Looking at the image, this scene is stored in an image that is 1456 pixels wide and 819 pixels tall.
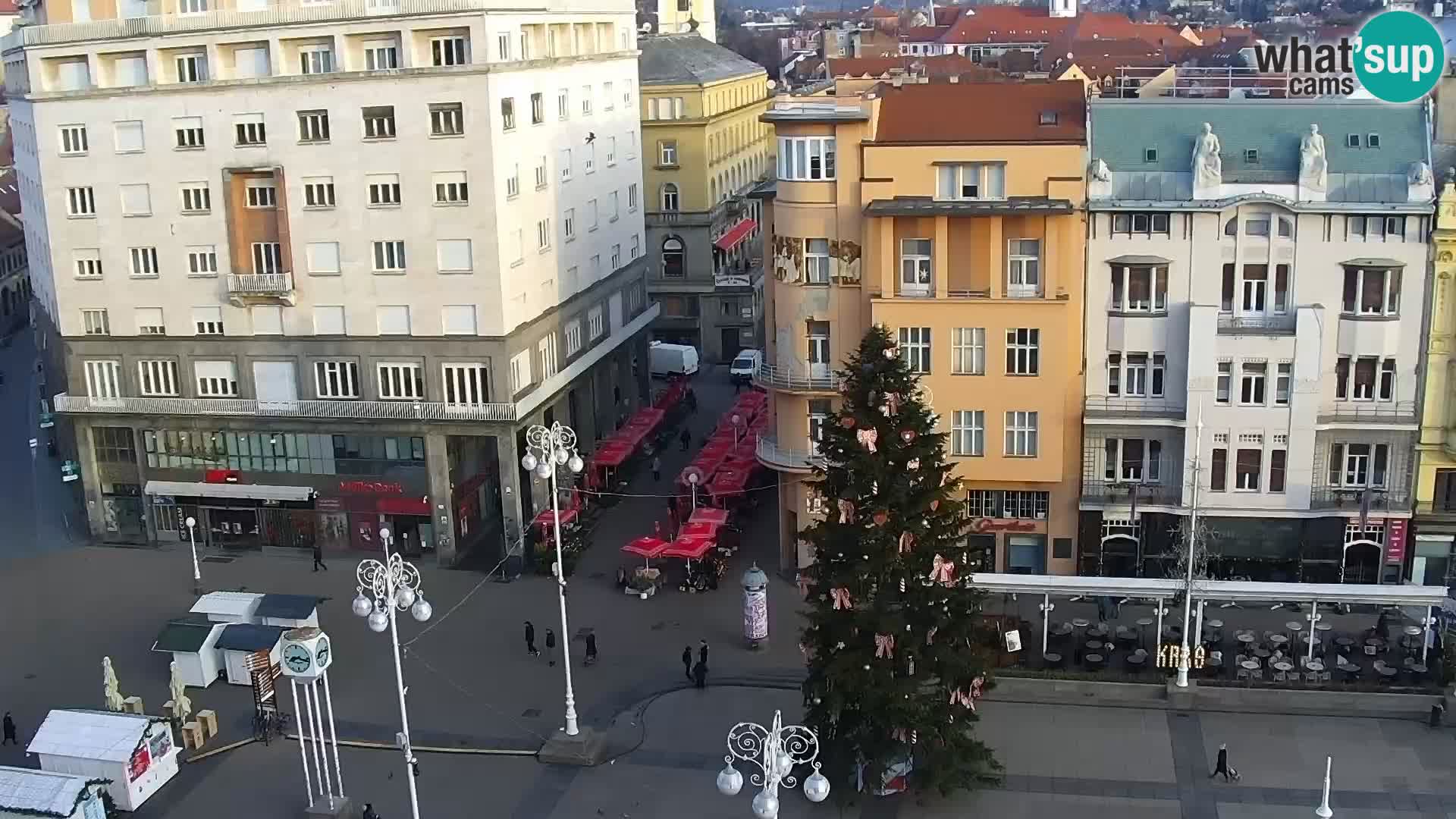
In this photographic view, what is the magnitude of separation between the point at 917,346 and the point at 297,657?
24.6 meters

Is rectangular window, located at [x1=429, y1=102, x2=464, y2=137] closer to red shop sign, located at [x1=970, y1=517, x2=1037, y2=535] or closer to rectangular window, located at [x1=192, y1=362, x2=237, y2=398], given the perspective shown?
rectangular window, located at [x1=192, y1=362, x2=237, y2=398]

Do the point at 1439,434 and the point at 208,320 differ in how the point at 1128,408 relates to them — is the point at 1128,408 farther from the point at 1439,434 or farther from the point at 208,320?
the point at 208,320

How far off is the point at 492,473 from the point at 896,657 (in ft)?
96.1

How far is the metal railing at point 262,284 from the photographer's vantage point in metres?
57.6

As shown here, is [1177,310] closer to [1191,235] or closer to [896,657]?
[1191,235]

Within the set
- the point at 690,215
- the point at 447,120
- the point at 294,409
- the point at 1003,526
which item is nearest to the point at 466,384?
the point at 294,409

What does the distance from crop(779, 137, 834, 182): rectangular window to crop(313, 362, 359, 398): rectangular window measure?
1946 centimetres

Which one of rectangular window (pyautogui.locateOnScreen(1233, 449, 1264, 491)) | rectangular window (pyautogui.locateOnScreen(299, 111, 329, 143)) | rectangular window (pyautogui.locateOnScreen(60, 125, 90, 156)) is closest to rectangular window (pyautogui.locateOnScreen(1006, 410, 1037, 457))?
rectangular window (pyautogui.locateOnScreen(1233, 449, 1264, 491))

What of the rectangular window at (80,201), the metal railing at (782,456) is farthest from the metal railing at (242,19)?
the metal railing at (782,456)

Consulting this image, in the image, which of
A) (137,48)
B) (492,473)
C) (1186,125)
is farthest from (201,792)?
(1186,125)

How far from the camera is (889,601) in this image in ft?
123

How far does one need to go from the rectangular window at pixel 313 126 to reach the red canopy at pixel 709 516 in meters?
20.6

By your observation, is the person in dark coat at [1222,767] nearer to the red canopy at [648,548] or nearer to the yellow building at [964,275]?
the yellow building at [964,275]

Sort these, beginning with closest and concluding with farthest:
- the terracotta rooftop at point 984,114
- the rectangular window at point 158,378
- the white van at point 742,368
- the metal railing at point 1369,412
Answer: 1. the metal railing at point 1369,412
2. the terracotta rooftop at point 984,114
3. the rectangular window at point 158,378
4. the white van at point 742,368
